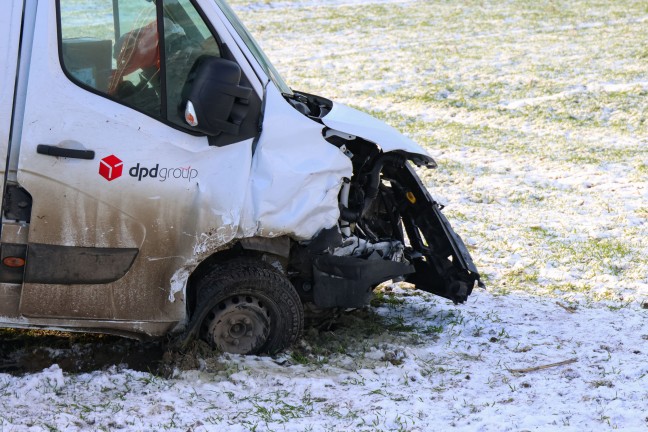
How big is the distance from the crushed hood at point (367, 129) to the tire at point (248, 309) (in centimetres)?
94

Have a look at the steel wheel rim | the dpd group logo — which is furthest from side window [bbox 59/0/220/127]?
the steel wheel rim

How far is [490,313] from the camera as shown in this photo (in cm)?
646

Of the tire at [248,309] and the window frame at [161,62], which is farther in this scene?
the tire at [248,309]

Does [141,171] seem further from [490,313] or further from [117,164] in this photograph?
[490,313]

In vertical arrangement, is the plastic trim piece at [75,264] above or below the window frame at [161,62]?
below

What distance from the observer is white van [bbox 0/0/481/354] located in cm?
467

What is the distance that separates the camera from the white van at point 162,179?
4672 mm

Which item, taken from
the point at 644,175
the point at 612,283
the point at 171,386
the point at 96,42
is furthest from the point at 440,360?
the point at 644,175

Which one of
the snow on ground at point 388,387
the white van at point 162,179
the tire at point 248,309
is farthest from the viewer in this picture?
the tire at point 248,309

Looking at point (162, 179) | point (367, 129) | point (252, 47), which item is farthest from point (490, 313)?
point (162, 179)

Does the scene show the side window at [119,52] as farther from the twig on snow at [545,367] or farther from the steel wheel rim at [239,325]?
the twig on snow at [545,367]

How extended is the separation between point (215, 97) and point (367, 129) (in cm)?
113

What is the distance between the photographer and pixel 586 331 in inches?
237

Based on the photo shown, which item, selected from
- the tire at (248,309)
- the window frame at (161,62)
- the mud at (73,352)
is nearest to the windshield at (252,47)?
the window frame at (161,62)
